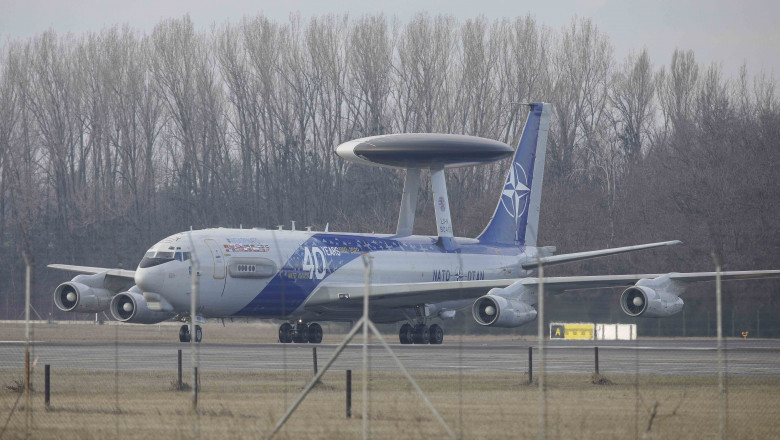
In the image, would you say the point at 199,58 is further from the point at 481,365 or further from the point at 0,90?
the point at 481,365

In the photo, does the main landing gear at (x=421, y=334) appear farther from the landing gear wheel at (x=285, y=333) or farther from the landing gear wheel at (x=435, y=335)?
the landing gear wheel at (x=285, y=333)

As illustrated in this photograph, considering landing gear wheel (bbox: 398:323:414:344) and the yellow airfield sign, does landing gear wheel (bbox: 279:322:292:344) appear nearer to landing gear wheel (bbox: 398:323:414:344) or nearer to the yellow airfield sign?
landing gear wheel (bbox: 398:323:414:344)

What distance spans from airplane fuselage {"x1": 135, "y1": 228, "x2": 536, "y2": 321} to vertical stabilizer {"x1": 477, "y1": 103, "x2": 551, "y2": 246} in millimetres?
4865

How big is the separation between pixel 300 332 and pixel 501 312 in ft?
28.0

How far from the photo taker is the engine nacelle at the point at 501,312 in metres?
37.1

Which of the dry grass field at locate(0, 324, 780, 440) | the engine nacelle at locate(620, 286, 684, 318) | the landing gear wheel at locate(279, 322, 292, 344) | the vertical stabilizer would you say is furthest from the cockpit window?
the vertical stabilizer

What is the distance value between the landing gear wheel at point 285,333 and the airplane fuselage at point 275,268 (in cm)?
87

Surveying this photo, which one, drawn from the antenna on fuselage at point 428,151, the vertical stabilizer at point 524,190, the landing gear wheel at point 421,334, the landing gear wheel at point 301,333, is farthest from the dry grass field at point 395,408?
the vertical stabilizer at point 524,190

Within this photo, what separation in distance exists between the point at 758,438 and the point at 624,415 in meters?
2.75

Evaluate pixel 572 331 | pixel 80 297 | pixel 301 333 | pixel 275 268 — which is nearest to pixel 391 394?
pixel 275 268

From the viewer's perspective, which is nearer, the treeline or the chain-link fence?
the chain-link fence

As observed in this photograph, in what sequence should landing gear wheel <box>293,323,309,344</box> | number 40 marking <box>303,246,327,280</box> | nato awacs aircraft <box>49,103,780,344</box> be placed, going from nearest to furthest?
nato awacs aircraft <box>49,103,780,344</box>, number 40 marking <box>303,246,327,280</box>, landing gear wheel <box>293,323,309,344</box>

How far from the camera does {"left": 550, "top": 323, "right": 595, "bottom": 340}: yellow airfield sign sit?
49750 millimetres

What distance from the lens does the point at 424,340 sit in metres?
43.4
